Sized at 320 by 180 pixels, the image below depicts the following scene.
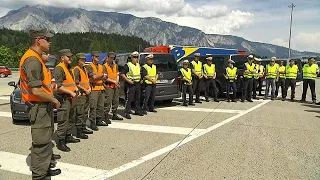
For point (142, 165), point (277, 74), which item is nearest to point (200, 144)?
point (142, 165)

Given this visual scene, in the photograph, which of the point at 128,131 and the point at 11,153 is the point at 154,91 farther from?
the point at 11,153

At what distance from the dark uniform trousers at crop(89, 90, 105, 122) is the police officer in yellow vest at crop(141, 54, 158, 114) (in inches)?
81.7

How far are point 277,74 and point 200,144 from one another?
27.5 feet

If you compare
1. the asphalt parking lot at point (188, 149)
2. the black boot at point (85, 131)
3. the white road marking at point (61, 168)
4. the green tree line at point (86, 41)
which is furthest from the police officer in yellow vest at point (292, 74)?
the green tree line at point (86, 41)

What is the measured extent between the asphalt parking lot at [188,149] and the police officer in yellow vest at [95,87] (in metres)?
0.42

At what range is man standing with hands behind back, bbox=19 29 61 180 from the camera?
152 inches

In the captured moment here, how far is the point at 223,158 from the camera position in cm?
527

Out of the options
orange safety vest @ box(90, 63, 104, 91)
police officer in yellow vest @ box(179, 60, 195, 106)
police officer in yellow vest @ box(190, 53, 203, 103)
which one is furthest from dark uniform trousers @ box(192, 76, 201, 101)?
orange safety vest @ box(90, 63, 104, 91)

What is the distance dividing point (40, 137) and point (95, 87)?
3292 mm

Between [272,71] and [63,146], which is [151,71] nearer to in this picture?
[63,146]

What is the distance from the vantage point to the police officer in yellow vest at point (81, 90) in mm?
6379

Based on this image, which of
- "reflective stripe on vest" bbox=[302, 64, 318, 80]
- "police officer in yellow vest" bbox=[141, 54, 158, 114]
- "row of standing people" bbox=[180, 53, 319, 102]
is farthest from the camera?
"reflective stripe on vest" bbox=[302, 64, 318, 80]

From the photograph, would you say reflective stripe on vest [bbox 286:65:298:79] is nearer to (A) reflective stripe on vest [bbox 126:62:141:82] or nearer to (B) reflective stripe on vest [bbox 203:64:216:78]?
(B) reflective stripe on vest [bbox 203:64:216:78]

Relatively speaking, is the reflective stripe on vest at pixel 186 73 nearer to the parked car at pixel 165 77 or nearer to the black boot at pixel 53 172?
the parked car at pixel 165 77
